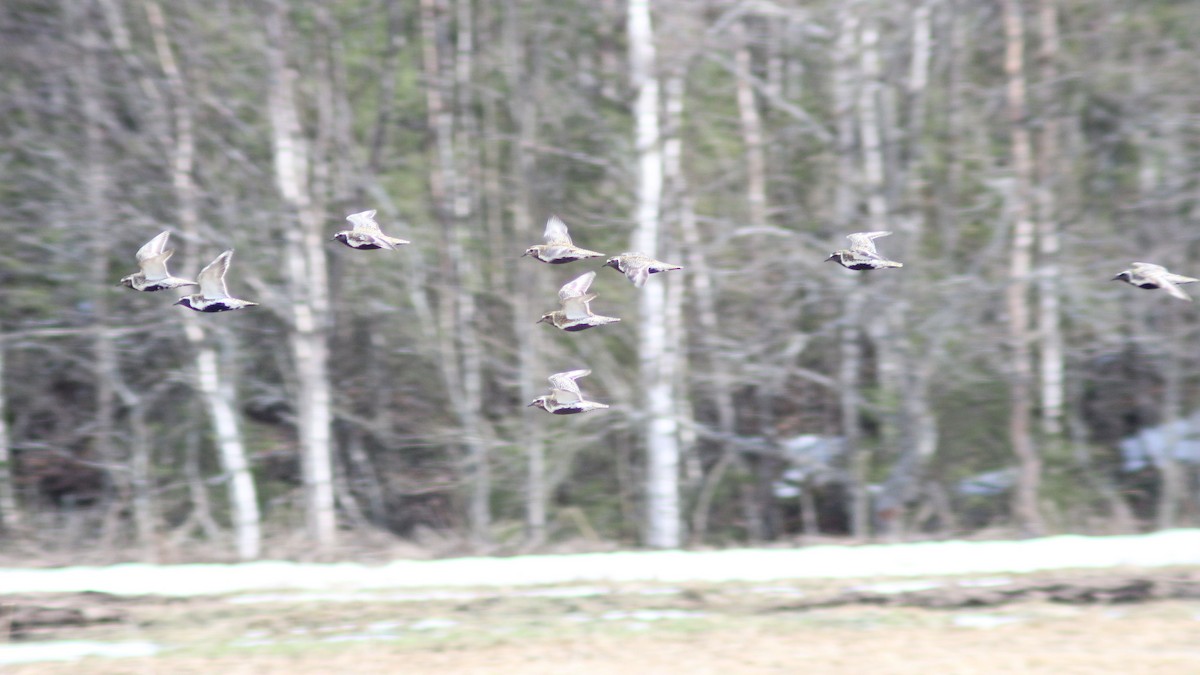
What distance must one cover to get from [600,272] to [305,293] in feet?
11.0

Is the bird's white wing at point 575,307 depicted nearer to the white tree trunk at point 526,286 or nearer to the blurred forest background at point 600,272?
the blurred forest background at point 600,272

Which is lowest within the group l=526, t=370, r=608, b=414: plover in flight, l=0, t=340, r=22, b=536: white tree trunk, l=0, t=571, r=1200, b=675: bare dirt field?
l=0, t=571, r=1200, b=675: bare dirt field

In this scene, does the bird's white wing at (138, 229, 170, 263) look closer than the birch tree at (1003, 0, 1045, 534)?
Yes

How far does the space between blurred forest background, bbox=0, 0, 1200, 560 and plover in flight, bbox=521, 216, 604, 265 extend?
4958 mm

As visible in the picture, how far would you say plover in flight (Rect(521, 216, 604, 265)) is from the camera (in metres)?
6.73

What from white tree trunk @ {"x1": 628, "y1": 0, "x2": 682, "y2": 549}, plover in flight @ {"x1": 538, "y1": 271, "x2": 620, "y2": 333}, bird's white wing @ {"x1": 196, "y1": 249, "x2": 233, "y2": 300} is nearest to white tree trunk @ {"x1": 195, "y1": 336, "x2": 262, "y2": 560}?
white tree trunk @ {"x1": 628, "y1": 0, "x2": 682, "y2": 549}

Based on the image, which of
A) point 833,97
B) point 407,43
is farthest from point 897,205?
point 407,43

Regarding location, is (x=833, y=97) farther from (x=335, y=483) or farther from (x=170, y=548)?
(x=170, y=548)

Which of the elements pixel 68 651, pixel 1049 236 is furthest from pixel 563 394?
pixel 1049 236

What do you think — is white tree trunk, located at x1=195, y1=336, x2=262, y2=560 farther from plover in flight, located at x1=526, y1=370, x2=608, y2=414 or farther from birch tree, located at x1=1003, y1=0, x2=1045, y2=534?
birch tree, located at x1=1003, y1=0, x2=1045, y2=534

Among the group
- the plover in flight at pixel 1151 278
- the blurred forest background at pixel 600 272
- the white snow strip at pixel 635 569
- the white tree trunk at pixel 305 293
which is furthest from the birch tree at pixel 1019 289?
the white tree trunk at pixel 305 293

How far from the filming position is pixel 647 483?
12641mm

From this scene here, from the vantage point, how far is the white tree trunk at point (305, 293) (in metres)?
12.2

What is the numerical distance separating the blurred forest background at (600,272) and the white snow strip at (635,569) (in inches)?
88.6
